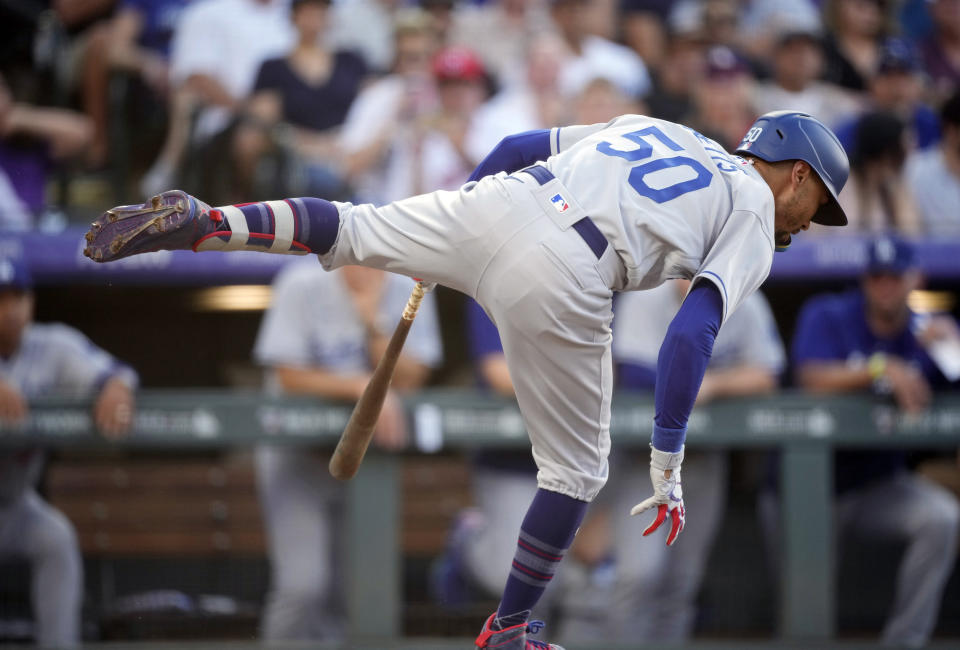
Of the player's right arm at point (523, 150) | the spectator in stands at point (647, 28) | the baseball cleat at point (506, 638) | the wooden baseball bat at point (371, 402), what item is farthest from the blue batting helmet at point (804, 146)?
the spectator in stands at point (647, 28)

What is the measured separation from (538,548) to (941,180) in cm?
385

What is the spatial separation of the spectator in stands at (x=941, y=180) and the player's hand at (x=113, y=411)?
3.91 m

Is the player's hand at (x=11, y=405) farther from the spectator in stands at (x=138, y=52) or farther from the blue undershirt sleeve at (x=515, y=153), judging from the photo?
the blue undershirt sleeve at (x=515, y=153)

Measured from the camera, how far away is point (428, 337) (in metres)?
4.99

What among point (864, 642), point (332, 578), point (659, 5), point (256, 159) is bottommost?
point (864, 642)

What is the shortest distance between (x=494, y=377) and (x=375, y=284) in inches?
24.3

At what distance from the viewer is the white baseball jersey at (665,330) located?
4.96 metres

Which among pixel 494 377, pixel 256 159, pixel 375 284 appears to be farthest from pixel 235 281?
pixel 494 377

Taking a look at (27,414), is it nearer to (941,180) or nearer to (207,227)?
(207,227)

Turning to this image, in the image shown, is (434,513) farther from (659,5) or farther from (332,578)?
(659,5)

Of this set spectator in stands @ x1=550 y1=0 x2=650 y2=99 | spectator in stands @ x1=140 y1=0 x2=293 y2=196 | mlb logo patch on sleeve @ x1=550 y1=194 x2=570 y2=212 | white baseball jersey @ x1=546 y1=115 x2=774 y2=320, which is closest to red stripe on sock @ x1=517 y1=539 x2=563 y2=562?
white baseball jersey @ x1=546 y1=115 x2=774 y2=320

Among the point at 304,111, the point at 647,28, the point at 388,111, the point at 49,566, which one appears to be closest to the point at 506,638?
the point at 49,566

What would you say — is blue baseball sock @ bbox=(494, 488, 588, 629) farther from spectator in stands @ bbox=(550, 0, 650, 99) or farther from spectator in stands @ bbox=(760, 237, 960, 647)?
spectator in stands @ bbox=(550, 0, 650, 99)

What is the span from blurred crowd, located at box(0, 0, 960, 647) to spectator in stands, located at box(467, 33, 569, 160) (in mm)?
19
